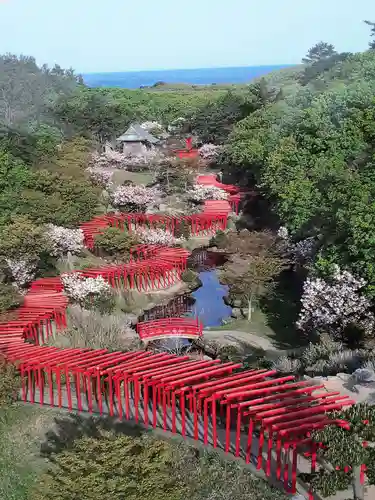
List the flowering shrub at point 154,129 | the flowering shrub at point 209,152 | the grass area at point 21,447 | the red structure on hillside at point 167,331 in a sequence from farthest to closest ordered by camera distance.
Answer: the flowering shrub at point 154,129
the flowering shrub at point 209,152
the red structure on hillside at point 167,331
the grass area at point 21,447

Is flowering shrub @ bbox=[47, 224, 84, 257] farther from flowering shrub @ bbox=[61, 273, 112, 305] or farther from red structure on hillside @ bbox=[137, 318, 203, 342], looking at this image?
red structure on hillside @ bbox=[137, 318, 203, 342]

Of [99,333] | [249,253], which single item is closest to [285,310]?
[249,253]

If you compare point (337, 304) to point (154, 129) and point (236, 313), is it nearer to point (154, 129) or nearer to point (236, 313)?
point (236, 313)

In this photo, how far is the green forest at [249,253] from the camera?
12625 mm

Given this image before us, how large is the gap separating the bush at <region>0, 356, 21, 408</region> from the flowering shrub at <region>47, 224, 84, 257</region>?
50.9ft

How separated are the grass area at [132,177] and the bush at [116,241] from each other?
82.7 ft

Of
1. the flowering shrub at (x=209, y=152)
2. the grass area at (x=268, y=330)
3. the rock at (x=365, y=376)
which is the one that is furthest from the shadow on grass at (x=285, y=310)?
the flowering shrub at (x=209, y=152)

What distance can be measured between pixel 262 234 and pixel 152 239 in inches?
303

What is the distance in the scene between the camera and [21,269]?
105 ft

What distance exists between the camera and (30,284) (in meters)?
32.9

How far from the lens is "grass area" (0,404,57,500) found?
16203 mm

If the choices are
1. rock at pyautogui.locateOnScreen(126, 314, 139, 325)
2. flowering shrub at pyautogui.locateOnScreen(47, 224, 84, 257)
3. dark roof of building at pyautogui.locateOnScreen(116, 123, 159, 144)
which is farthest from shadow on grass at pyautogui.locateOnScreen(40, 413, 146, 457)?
dark roof of building at pyautogui.locateOnScreen(116, 123, 159, 144)

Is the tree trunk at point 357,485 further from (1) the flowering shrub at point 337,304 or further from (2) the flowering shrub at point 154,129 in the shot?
(2) the flowering shrub at point 154,129

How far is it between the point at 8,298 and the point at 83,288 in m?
4.88
